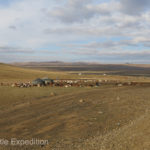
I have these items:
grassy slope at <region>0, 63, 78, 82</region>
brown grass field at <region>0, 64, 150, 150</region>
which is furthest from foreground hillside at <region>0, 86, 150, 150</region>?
grassy slope at <region>0, 63, 78, 82</region>

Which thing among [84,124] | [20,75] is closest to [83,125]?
[84,124]

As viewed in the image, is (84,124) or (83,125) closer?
(83,125)

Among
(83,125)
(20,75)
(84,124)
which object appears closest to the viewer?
(83,125)

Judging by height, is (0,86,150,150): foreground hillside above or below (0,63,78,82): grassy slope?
below

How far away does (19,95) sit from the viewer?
2122cm

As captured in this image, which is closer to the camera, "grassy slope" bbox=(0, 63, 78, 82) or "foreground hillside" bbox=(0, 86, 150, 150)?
"foreground hillside" bbox=(0, 86, 150, 150)

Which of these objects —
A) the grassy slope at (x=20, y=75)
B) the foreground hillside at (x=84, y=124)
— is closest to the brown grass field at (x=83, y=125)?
the foreground hillside at (x=84, y=124)

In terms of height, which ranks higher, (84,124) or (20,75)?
(20,75)

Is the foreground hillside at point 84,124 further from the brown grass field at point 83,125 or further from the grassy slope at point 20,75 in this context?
the grassy slope at point 20,75

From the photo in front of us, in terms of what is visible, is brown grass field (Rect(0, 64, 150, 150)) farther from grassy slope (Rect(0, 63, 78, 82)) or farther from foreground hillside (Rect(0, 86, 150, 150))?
grassy slope (Rect(0, 63, 78, 82))

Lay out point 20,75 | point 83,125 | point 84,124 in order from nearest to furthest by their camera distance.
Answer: point 83,125 → point 84,124 → point 20,75

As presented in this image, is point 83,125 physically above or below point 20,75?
below

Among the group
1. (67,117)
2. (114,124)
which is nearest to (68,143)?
(114,124)

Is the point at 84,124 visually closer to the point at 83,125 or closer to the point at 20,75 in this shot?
the point at 83,125
